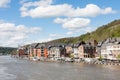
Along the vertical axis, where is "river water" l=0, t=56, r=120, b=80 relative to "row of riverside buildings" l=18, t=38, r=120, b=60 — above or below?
below

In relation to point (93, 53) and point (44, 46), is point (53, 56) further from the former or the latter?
point (93, 53)

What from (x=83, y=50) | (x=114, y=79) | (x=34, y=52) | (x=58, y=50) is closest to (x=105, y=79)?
(x=114, y=79)

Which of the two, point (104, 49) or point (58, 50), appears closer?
point (104, 49)

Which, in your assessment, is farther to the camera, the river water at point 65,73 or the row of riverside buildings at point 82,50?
the row of riverside buildings at point 82,50

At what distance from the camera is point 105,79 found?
58812mm

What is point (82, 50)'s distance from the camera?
13688cm

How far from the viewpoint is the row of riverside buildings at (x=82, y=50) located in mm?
117188

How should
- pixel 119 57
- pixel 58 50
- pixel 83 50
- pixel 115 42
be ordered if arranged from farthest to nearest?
pixel 58 50 → pixel 83 50 → pixel 115 42 → pixel 119 57

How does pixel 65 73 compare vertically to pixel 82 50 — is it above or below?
below

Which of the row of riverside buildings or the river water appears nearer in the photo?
the river water

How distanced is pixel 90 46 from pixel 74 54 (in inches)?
378

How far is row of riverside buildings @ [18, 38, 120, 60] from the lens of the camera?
11719cm

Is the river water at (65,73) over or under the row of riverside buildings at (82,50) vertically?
under

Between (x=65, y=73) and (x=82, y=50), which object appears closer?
(x=65, y=73)
